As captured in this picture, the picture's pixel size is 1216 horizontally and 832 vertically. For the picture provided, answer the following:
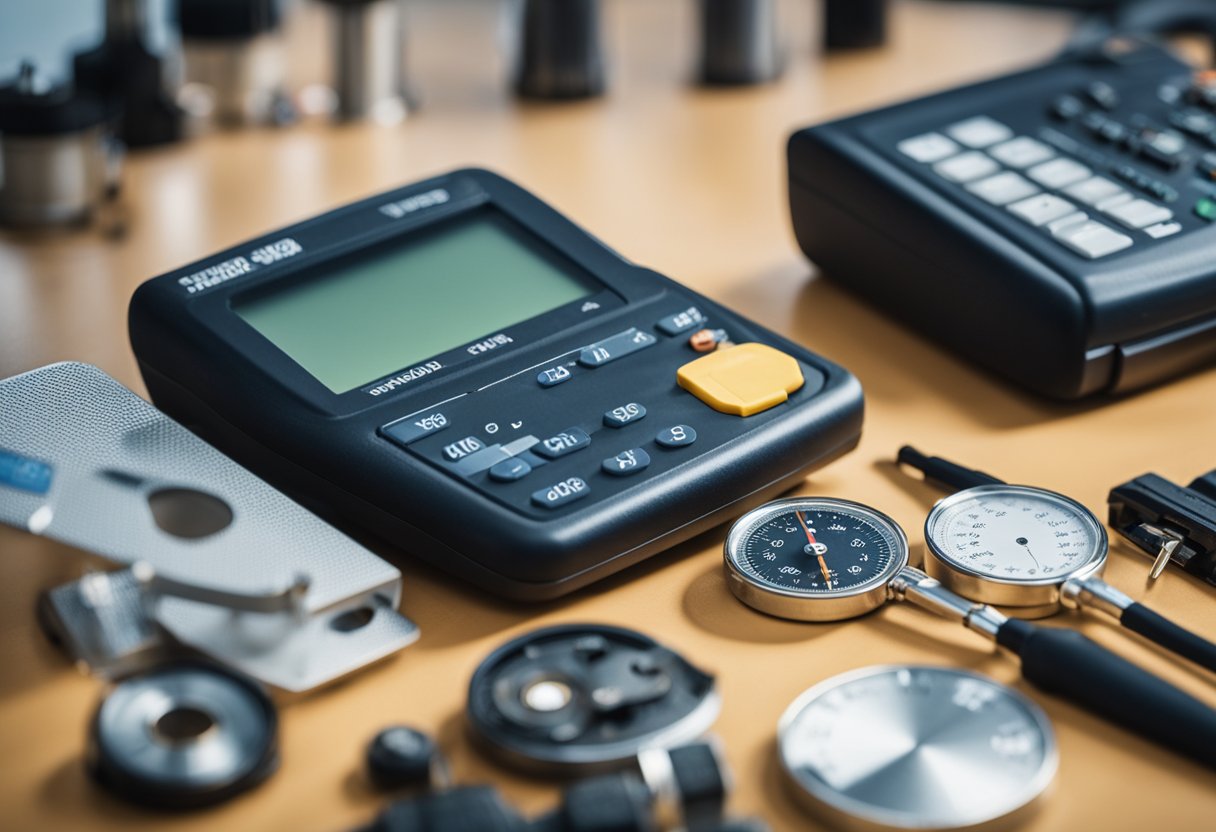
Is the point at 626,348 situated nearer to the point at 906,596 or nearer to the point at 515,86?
the point at 906,596

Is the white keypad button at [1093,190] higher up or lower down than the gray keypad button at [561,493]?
higher up

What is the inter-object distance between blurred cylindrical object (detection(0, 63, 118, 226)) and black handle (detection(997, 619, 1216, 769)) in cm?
69

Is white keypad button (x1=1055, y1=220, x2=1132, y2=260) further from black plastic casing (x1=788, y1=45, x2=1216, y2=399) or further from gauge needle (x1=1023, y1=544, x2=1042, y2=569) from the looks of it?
gauge needle (x1=1023, y1=544, x2=1042, y2=569)

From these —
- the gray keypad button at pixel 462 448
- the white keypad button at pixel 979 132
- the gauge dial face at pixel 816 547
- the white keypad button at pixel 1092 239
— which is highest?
the white keypad button at pixel 979 132

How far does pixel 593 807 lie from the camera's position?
509 millimetres

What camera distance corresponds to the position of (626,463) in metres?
0.68

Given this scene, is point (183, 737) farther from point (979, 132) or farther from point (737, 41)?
point (737, 41)

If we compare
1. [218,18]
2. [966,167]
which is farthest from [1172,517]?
[218,18]

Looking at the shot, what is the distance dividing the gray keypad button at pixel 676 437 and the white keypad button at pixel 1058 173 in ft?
1.00

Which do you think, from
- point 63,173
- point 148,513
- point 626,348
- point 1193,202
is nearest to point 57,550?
point 148,513

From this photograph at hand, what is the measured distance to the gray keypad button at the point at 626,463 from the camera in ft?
2.21

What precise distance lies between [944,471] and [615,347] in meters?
0.17

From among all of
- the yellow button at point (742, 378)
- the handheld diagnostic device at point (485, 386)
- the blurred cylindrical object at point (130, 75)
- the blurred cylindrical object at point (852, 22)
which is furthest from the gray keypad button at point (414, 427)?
the blurred cylindrical object at point (852, 22)

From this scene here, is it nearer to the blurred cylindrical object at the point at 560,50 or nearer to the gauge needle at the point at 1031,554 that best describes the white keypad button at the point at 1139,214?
the gauge needle at the point at 1031,554
